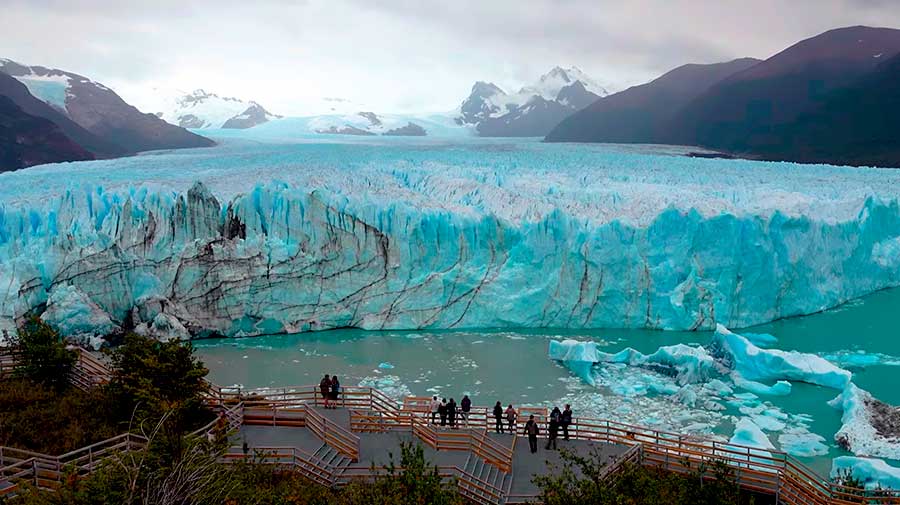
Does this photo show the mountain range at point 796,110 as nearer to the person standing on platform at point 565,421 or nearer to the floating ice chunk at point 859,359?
the floating ice chunk at point 859,359

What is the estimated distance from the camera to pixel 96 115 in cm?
3075

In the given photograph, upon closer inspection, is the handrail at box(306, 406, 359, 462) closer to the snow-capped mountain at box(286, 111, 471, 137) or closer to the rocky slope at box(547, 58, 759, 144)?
the rocky slope at box(547, 58, 759, 144)

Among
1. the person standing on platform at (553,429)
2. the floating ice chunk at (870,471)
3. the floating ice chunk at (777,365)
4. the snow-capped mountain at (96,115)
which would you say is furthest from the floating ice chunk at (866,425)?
the snow-capped mountain at (96,115)

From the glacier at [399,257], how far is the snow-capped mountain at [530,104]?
120 feet

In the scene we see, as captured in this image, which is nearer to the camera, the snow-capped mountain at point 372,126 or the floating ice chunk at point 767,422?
the floating ice chunk at point 767,422

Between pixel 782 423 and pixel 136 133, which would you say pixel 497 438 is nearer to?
pixel 782 423

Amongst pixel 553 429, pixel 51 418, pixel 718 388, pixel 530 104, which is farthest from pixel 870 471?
pixel 530 104

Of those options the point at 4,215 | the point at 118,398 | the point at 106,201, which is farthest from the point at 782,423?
the point at 4,215

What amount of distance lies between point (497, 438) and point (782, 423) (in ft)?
17.2

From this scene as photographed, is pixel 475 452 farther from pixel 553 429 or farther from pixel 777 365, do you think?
pixel 777 365

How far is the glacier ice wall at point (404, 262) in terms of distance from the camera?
53.0 feet

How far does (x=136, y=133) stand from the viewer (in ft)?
104

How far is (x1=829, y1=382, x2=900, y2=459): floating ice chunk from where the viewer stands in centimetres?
978

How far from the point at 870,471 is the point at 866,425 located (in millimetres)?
1846
